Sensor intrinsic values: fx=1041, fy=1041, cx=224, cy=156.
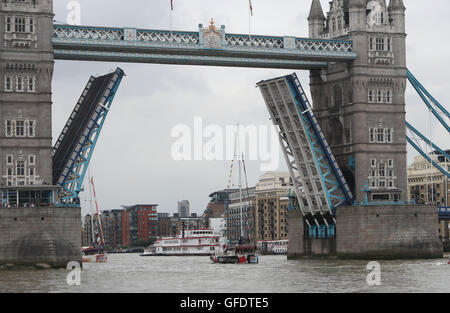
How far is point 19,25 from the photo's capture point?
72.9m

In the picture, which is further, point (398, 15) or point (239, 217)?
point (239, 217)

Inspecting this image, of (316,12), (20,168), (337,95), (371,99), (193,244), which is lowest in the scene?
(193,244)

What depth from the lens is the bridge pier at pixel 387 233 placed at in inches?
3152

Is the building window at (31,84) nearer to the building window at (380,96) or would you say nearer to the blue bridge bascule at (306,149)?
the blue bridge bascule at (306,149)

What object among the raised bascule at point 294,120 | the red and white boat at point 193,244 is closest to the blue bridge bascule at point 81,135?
the raised bascule at point 294,120

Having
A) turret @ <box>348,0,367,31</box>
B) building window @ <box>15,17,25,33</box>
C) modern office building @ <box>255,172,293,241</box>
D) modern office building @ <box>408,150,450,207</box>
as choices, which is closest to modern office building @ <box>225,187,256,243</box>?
modern office building @ <box>255,172,293,241</box>

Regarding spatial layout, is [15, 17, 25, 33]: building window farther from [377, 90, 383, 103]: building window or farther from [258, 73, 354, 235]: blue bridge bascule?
[377, 90, 383, 103]: building window

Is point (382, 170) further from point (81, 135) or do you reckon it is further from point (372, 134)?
point (81, 135)

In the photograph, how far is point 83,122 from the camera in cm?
7506

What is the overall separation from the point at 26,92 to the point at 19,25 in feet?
15.4

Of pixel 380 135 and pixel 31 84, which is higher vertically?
pixel 31 84

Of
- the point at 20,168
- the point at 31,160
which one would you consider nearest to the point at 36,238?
the point at 20,168

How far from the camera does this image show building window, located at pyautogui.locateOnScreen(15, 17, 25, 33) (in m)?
72.9
